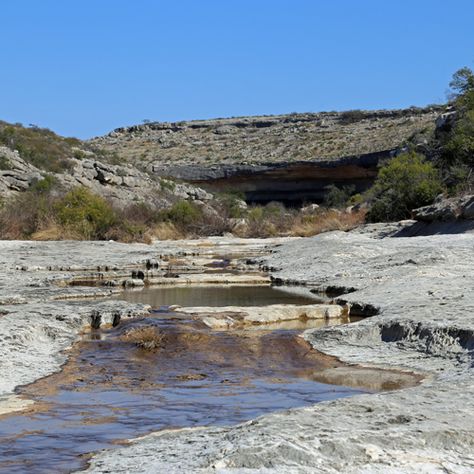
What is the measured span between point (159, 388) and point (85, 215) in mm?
24445

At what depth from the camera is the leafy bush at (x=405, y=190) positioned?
3416cm

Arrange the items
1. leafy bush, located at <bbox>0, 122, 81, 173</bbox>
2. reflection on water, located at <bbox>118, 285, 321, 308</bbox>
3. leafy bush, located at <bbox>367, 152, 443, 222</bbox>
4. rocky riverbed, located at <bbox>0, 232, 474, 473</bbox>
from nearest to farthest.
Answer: rocky riverbed, located at <bbox>0, 232, 474, 473</bbox> → reflection on water, located at <bbox>118, 285, 321, 308</bbox> → leafy bush, located at <bbox>367, 152, 443, 222</bbox> → leafy bush, located at <bbox>0, 122, 81, 173</bbox>

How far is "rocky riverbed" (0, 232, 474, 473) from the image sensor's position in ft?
17.2

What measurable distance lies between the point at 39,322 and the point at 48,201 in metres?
23.5

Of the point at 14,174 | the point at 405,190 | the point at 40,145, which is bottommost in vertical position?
the point at 405,190

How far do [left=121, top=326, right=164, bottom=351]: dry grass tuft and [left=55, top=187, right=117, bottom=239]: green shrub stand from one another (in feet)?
66.6

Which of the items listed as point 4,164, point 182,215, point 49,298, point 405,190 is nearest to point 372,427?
point 49,298

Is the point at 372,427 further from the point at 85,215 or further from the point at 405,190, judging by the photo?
the point at 405,190

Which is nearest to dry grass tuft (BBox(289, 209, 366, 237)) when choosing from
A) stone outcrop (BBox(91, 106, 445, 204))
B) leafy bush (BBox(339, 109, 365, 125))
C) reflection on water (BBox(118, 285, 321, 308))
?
stone outcrop (BBox(91, 106, 445, 204))

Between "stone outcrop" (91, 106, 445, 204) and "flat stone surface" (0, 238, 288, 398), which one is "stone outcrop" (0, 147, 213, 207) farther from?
"flat stone surface" (0, 238, 288, 398)

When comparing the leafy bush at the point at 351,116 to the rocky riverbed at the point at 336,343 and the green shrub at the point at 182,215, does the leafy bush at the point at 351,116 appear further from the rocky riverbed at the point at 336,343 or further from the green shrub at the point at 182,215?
the rocky riverbed at the point at 336,343

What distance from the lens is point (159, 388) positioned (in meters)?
8.60

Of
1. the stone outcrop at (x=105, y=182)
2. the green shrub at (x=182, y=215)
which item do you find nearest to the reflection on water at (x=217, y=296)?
the stone outcrop at (x=105, y=182)

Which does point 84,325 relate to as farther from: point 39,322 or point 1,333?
point 1,333
